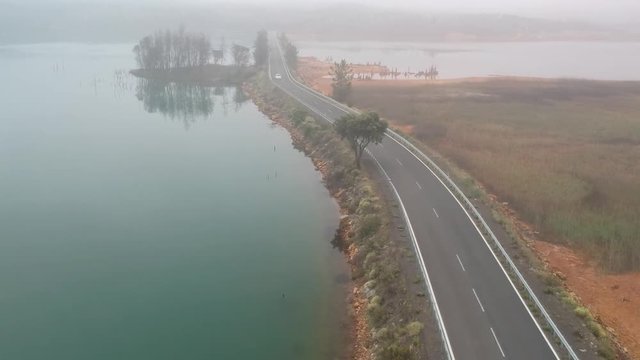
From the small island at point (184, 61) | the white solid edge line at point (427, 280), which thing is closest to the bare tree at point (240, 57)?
the small island at point (184, 61)

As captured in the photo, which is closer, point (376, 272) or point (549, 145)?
point (376, 272)

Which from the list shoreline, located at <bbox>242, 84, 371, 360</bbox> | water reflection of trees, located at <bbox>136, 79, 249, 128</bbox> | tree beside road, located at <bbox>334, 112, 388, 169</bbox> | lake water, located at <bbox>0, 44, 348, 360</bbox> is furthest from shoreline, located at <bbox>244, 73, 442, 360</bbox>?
water reflection of trees, located at <bbox>136, 79, 249, 128</bbox>

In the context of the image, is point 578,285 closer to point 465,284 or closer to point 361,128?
point 465,284

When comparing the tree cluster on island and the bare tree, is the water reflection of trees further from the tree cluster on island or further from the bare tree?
the bare tree

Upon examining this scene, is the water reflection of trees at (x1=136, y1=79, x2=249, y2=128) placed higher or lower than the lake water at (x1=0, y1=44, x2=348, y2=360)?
higher

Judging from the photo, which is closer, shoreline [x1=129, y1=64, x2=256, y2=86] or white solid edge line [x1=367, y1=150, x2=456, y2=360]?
white solid edge line [x1=367, y1=150, x2=456, y2=360]

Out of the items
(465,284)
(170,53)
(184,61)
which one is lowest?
(465,284)

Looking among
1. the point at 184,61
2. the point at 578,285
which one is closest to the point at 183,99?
the point at 184,61
